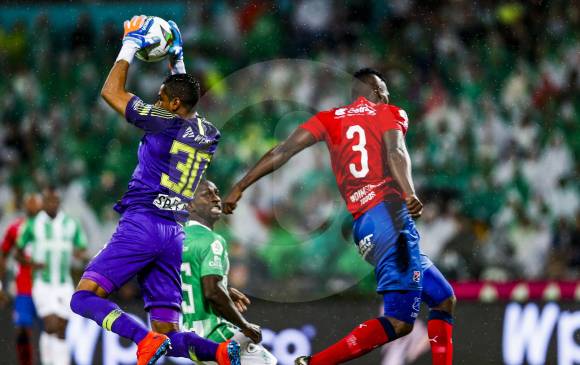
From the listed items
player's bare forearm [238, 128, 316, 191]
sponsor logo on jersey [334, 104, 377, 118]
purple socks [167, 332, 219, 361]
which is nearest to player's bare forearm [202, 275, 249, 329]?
purple socks [167, 332, 219, 361]

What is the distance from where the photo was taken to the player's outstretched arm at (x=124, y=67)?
18.7 ft

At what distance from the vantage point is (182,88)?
235 inches

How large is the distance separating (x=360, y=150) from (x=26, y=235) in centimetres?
478

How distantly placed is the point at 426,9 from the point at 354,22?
0.98 metres

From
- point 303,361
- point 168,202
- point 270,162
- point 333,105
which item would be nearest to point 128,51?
point 168,202

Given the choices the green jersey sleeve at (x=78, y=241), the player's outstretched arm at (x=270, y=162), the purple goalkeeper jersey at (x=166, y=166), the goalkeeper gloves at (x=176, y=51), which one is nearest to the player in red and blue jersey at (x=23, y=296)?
the green jersey sleeve at (x=78, y=241)

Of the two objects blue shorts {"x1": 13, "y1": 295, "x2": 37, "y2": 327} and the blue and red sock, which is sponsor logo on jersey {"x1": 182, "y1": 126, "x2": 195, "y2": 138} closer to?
the blue and red sock

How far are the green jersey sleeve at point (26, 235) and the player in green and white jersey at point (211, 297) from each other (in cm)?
389

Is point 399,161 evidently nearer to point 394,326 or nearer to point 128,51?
point 394,326

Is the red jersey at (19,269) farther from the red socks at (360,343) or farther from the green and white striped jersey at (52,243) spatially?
the red socks at (360,343)

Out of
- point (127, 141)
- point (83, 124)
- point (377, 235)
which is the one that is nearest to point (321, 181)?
point (127, 141)

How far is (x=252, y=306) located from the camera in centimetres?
852

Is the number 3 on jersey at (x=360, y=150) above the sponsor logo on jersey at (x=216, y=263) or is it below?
above

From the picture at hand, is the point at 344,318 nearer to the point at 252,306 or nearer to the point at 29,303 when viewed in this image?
the point at 252,306
